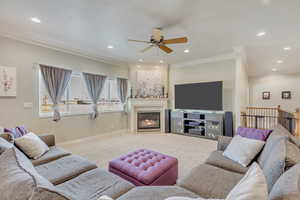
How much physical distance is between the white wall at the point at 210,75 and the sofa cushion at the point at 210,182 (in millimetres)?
3800

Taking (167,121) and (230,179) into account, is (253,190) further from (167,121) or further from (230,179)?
(167,121)

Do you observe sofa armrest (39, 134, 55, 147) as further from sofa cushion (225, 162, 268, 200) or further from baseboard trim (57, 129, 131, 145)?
sofa cushion (225, 162, 268, 200)

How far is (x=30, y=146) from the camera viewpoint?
2.11m

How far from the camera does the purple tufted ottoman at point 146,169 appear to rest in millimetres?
1822

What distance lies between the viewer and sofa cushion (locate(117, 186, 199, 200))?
1234 millimetres

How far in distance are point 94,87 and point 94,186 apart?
3.90m

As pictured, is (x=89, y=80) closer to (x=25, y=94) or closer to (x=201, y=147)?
(x=25, y=94)

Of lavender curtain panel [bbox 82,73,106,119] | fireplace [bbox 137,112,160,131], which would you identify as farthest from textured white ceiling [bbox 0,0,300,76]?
fireplace [bbox 137,112,160,131]

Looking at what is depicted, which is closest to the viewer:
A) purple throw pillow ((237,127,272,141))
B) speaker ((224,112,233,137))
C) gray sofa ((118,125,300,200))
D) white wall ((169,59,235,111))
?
gray sofa ((118,125,300,200))

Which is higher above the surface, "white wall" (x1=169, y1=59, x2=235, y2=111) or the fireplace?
"white wall" (x1=169, y1=59, x2=235, y2=111)

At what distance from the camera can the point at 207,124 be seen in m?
5.00

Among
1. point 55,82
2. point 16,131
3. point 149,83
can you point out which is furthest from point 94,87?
point 16,131

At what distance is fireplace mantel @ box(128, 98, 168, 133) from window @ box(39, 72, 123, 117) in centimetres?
68

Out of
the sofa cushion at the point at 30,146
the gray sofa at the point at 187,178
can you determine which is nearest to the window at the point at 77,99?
the sofa cushion at the point at 30,146
